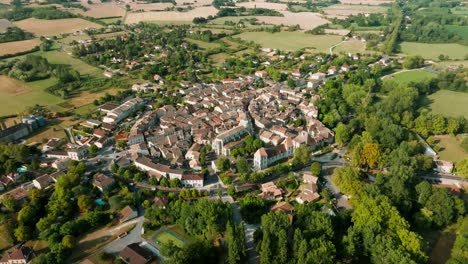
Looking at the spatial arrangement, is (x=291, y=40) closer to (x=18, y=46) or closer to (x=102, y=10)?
(x=18, y=46)

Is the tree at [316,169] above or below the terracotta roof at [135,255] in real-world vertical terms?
above

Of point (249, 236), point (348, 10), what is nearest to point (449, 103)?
point (249, 236)

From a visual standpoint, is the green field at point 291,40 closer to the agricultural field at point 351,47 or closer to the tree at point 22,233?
the agricultural field at point 351,47

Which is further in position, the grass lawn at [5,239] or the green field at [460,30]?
the green field at [460,30]

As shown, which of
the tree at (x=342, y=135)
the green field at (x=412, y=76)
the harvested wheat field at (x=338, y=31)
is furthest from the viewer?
the harvested wheat field at (x=338, y=31)

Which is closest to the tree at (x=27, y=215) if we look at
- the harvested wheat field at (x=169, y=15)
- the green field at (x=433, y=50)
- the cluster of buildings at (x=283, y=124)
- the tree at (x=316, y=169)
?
the cluster of buildings at (x=283, y=124)

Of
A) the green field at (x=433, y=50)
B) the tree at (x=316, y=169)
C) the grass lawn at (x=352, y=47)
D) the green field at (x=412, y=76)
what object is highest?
the grass lawn at (x=352, y=47)

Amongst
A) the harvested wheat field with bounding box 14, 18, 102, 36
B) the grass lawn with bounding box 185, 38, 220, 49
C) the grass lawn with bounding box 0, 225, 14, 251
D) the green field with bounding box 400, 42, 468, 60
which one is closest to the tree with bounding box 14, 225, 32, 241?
the grass lawn with bounding box 0, 225, 14, 251

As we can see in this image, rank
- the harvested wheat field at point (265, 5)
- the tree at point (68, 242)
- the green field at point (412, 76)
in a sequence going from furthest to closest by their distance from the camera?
1. the harvested wheat field at point (265, 5)
2. the green field at point (412, 76)
3. the tree at point (68, 242)
